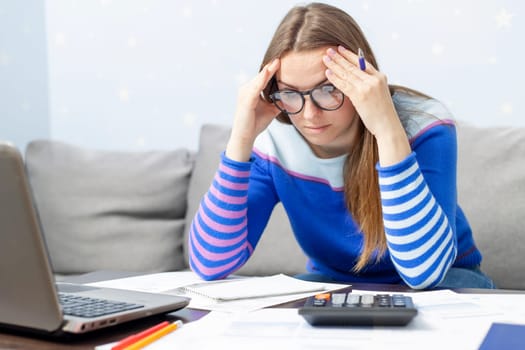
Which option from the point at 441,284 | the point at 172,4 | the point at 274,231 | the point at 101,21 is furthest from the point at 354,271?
the point at 101,21

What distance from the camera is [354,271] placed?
1380 mm

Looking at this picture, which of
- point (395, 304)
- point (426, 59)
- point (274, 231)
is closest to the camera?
point (395, 304)

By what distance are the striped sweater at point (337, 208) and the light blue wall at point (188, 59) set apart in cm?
82

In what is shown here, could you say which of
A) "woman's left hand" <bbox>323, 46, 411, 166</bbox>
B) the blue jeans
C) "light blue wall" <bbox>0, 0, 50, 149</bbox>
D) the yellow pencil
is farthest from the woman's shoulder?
"light blue wall" <bbox>0, 0, 50, 149</bbox>

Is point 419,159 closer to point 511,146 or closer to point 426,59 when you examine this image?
point 511,146

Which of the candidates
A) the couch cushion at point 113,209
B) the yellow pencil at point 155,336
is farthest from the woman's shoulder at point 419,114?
the couch cushion at point 113,209

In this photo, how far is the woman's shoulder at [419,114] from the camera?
51.1 inches

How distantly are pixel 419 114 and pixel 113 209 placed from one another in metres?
1.21

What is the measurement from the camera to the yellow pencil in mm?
729

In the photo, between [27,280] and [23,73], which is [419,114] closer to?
[27,280]

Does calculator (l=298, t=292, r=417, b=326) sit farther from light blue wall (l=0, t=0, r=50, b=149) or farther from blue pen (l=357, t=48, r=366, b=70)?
light blue wall (l=0, t=0, r=50, b=149)

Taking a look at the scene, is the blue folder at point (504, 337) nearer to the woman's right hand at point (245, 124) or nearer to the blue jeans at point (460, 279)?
the blue jeans at point (460, 279)

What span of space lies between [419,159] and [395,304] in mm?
498

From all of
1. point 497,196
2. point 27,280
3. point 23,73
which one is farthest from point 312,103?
point 23,73
